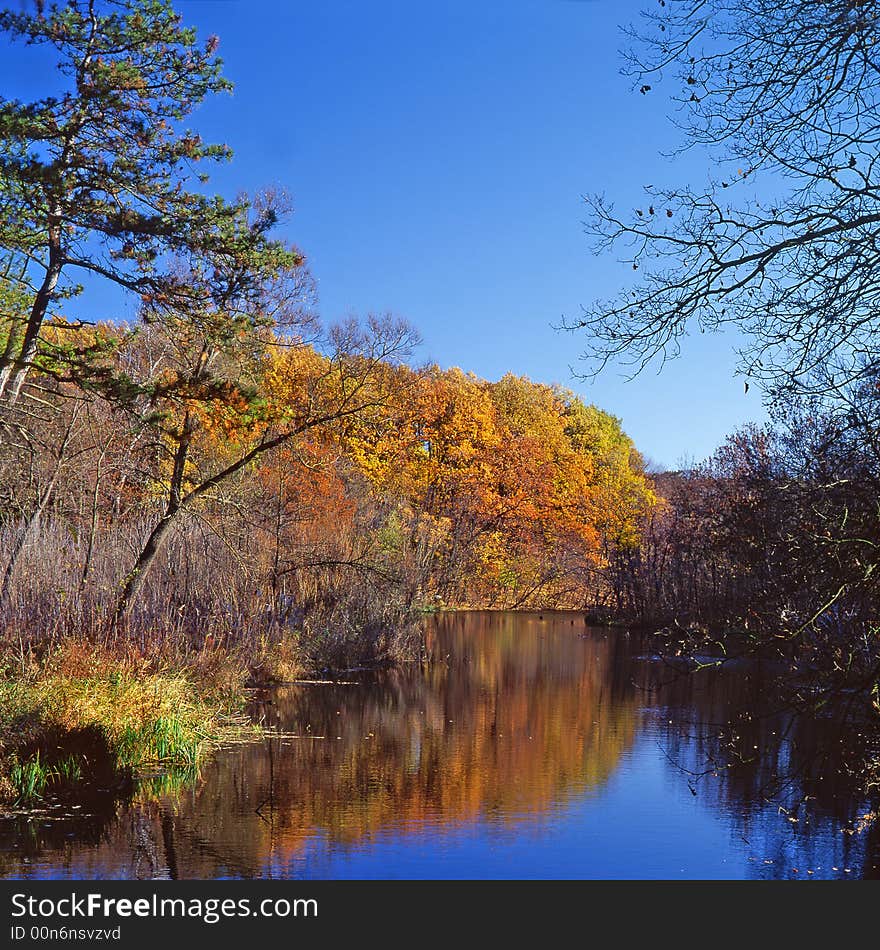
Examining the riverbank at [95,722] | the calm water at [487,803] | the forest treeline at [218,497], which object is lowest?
the calm water at [487,803]

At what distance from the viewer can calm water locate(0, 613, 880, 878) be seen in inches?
384

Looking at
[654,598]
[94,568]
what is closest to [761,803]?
[94,568]

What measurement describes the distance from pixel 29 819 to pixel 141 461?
13884 millimetres

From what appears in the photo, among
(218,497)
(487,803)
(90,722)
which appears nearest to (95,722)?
(90,722)

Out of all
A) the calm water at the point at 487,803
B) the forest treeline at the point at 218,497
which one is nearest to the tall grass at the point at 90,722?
the calm water at the point at 487,803

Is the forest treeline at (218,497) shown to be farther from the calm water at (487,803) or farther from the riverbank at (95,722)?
the calm water at (487,803)

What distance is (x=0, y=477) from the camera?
21234 mm

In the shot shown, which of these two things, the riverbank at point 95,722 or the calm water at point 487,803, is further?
the riverbank at point 95,722

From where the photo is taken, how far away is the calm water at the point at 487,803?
9758 mm

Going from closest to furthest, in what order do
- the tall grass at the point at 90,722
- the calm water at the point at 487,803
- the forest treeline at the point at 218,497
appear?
the calm water at the point at 487,803, the tall grass at the point at 90,722, the forest treeline at the point at 218,497

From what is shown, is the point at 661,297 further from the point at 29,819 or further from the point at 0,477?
the point at 0,477

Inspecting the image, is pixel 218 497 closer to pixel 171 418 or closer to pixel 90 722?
pixel 171 418

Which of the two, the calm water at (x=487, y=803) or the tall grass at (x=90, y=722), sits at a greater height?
the tall grass at (x=90, y=722)

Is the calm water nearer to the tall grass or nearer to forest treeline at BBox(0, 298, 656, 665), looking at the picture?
the tall grass
